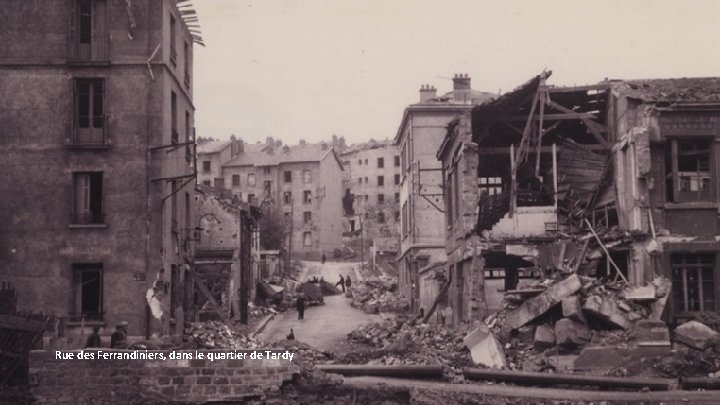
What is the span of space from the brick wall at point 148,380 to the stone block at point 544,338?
977 centimetres

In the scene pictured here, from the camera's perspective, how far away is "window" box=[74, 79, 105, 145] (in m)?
25.6

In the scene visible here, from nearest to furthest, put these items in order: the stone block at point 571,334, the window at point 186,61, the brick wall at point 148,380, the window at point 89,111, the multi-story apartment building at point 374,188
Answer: the brick wall at point 148,380
the stone block at point 571,334
the window at point 89,111
the window at point 186,61
the multi-story apartment building at point 374,188

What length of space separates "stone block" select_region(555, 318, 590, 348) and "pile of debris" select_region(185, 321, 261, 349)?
36.9 feet

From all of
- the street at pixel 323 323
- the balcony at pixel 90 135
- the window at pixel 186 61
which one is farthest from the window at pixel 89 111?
the street at pixel 323 323

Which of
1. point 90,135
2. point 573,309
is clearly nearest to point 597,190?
point 573,309

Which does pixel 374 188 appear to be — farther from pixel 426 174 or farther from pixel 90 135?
pixel 90 135

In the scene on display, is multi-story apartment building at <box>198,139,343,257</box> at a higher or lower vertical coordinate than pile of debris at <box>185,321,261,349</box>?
higher

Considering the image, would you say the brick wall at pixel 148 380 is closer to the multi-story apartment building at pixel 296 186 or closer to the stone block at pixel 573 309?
the stone block at pixel 573 309

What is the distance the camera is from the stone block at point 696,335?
66.3 feet

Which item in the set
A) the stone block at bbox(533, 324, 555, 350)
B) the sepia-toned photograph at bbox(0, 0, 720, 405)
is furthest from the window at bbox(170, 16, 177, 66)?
the stone block at bbox(533, 324, 555, 350)

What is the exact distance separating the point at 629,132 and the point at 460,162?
6.11 metres

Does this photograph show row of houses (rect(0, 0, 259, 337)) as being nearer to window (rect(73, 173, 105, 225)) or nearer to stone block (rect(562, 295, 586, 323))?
window (rect(73, 173, 105, 225))

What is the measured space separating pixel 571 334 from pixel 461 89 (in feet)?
85.1

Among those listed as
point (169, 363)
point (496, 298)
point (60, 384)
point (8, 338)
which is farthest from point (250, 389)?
point (496, 298)
